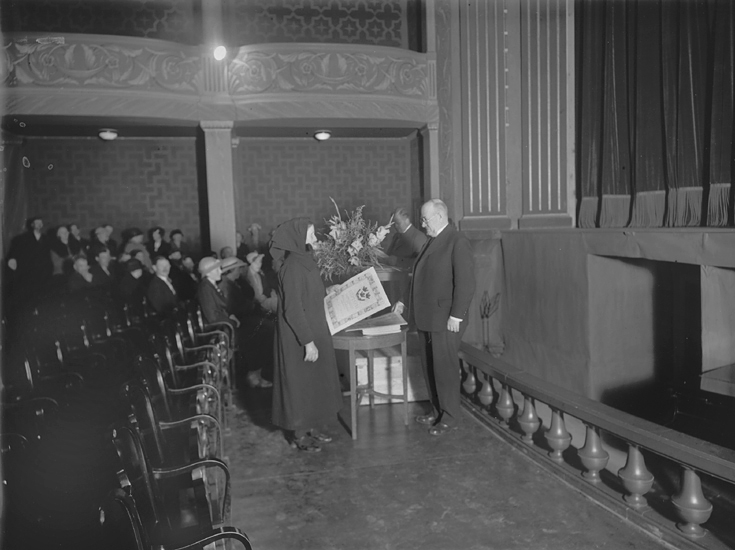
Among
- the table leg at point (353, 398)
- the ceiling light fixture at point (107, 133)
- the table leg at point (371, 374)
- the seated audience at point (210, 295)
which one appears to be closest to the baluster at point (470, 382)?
the table leg at point (371, 374)

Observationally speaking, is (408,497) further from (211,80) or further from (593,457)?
(211,80)

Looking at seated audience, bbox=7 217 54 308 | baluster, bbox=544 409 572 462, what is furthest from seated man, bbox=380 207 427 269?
seated audience, bbox=7 217 54 308

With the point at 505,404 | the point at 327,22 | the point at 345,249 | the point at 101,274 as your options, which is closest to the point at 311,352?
the point at 505,404

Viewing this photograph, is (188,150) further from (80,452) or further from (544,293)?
(80,452)

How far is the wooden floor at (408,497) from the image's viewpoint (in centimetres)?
305

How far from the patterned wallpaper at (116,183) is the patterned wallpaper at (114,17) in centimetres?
190

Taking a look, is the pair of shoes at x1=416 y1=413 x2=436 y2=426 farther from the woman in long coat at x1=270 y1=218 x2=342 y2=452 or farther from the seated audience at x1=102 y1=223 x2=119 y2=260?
the seated audience at x1=102 y1=223 x2=119 y2=260

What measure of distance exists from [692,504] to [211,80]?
8.52 m

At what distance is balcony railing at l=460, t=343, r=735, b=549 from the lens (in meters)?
2.83

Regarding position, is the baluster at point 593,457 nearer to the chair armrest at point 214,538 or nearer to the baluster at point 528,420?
the baluster at point 528,420

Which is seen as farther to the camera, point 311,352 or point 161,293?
point 161,293

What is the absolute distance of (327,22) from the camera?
10969 mm

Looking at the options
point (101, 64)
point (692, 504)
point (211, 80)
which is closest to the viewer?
point (692, 504)

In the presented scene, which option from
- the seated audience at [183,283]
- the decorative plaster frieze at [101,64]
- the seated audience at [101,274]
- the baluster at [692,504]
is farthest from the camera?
the decorative plaster frieze at [101,64]
